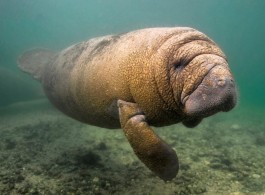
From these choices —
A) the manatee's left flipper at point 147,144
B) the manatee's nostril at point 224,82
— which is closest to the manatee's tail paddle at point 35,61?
the manatee's left flipper at point 147,144

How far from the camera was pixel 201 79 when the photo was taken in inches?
115

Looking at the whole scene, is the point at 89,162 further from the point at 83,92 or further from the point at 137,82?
the point at 137,82

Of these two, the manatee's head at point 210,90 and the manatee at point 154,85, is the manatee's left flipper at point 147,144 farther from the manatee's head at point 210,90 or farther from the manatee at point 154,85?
the manatee's head at point 210,90

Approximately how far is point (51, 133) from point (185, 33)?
19.7 ft

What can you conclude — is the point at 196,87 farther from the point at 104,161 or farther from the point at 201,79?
the point at 104,161

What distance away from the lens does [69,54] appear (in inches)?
233

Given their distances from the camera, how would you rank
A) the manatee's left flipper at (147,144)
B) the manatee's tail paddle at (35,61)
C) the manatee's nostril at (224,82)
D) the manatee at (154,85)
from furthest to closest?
the manatee's tail paddle at (35,61)
the manatee's left flipper at (147,144)
the manatee at (154,85)
the manatee's nostril at (224,82)

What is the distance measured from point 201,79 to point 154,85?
668 mm

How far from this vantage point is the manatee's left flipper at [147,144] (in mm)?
3400

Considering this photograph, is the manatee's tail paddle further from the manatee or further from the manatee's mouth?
the manatee's mouth

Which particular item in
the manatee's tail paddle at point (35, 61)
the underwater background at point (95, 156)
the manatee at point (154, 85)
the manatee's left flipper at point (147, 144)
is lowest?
the underwater background at point (95, 156)

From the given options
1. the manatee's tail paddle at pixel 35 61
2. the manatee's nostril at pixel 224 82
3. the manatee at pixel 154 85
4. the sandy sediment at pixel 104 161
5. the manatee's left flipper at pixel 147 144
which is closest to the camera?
the manatee's nostril at pixel 224 82

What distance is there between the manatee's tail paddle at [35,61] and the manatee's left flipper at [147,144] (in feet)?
16.1

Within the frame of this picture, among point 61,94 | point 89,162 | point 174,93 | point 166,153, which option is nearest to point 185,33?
point 174,93
